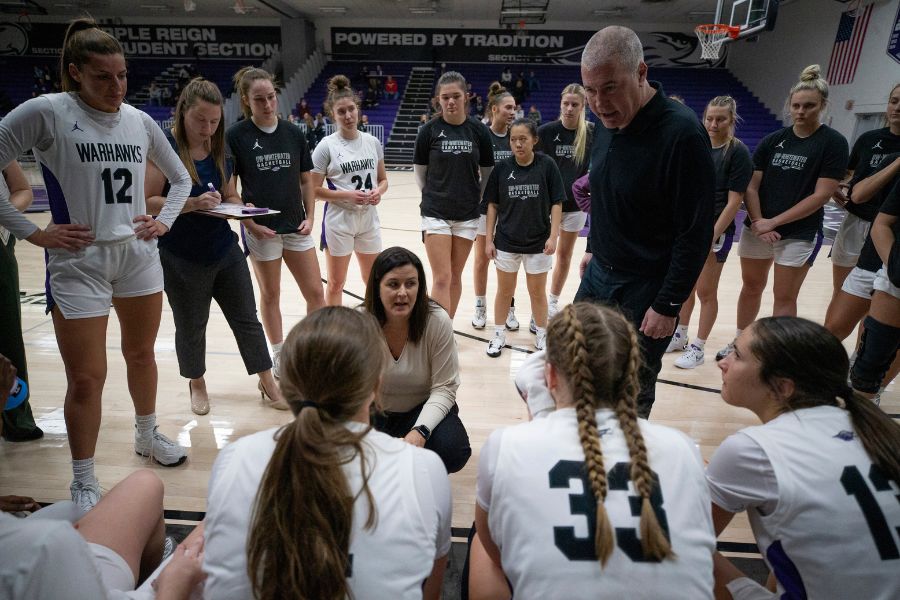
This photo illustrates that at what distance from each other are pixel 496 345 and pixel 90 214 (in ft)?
8.66

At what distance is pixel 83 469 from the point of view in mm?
2262

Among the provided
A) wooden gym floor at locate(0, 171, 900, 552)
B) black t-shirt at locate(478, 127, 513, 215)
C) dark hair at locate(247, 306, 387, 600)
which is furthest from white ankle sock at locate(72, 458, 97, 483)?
black t-shirt at locate(478, 127, 513, 215)

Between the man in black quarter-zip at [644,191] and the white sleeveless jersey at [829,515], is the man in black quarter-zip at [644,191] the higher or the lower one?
the higher one

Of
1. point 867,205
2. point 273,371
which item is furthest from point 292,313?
point 867,205

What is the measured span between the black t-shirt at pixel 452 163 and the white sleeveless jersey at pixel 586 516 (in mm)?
2752

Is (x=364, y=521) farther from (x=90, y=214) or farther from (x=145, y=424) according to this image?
(x=145, y=424)

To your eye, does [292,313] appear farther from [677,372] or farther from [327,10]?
[327,10]

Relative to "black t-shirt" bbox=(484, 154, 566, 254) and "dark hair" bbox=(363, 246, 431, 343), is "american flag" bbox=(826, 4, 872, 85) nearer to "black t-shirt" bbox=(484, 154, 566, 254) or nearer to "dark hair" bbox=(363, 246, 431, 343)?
"black t-shirt" bbox=(484, 154, 566, 254)

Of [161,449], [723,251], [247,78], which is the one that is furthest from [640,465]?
[723,251]

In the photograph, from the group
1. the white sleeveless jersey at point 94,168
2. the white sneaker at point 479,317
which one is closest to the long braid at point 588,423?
the white sleeveless jersey at point 94,168

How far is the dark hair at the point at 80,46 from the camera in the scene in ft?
6.43

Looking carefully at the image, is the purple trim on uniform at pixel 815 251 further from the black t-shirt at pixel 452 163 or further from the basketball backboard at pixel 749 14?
the basketball backboard at pixel 749 14

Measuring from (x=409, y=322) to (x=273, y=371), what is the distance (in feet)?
5.32

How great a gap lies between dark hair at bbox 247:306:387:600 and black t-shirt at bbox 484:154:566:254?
2.75m
